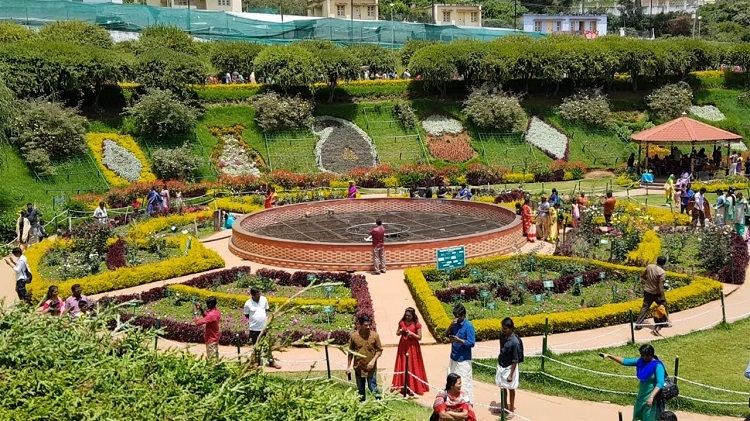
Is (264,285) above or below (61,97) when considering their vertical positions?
below

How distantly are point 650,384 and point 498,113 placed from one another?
33.5 metres

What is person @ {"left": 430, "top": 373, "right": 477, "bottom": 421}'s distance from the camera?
7434mm

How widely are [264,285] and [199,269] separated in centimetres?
263

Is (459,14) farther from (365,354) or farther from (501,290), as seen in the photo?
(365,354)

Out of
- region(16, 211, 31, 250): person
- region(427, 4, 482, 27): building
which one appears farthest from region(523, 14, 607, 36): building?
region(16, 211, 31, 250): person

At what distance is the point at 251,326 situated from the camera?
11.8 meters

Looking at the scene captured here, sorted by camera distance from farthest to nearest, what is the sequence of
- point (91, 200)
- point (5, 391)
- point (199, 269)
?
point (91, 200) < point (199, 269) < point (5, 391)

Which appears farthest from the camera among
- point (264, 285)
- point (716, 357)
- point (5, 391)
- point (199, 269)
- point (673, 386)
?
point (199, 269)

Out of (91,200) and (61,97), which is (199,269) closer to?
(91,200)

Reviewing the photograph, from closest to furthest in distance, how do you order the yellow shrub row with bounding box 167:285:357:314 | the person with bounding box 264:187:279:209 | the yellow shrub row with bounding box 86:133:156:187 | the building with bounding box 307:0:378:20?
the yellow shrub row with bounding box 167:285:357:314 < the person with bounding box 264:187:279:209 < the yellow shrub row with bounding box 86:133:156:187 < the building with bounding box 307:0:378:20

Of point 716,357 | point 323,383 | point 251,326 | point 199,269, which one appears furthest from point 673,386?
point 199,269

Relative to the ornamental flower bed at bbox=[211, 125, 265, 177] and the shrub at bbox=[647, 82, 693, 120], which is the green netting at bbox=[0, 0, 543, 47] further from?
the shrub at bbox=[647, 82, 693, 120]

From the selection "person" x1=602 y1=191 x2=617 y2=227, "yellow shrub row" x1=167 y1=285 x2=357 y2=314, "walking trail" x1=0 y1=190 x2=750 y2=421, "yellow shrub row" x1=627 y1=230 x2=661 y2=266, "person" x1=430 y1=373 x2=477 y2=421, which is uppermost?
"person" x1=430 y1=373 x2=477 y2=421

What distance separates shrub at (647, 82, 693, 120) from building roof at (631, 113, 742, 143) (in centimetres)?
1225
